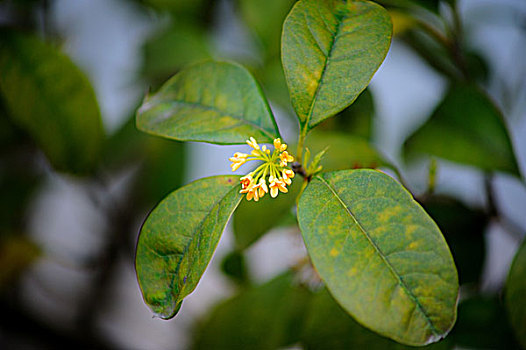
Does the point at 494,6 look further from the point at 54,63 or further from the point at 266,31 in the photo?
the point at 54,63

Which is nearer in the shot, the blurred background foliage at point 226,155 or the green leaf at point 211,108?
the green leaf at point 211,108

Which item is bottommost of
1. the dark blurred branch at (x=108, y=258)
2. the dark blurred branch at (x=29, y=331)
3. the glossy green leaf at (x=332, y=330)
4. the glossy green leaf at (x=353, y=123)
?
the dark blurred branch at (x=29, y=331)

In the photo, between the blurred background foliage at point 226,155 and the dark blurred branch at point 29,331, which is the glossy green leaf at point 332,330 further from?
the dark blurred branch at point 29,331

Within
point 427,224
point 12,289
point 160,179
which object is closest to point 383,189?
point 427,224

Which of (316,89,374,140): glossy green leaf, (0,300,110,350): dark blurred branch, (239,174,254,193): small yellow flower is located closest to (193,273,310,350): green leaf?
(316,89,374,140): glossy green leaf

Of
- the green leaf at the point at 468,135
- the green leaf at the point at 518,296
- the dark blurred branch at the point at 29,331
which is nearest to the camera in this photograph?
the green leaf at the point at 518,296

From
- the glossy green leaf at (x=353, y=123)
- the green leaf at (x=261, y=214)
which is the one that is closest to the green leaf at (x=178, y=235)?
the green leaf at (x=261, y=214)
